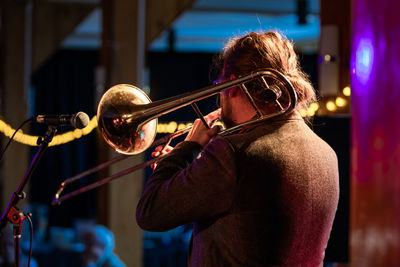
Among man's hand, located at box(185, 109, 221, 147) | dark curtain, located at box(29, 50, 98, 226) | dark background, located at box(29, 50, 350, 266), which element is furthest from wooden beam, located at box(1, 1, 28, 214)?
man's hand, located at box(185, 109, 221, 147)

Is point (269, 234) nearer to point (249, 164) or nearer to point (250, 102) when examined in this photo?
point (249, 164)

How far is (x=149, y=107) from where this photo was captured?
1817mm

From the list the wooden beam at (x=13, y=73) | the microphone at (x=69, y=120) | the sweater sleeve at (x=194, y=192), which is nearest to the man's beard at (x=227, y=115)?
the sweater sleeve at (x=194, y=192)

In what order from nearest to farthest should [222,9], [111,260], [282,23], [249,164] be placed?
[249,164]
[111,260]
[222,9]
[282,23]

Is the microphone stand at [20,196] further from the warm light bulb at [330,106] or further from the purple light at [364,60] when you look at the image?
the warm light bulb at [330,106]

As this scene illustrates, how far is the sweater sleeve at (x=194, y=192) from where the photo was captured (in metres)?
1.46

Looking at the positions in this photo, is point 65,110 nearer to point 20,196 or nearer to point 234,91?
point 20,196

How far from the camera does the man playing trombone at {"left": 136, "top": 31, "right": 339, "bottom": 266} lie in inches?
58.1

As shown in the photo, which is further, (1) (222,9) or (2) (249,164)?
(1) (222,9)

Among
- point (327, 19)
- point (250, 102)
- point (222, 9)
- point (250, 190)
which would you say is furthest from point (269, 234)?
point (222, 9)

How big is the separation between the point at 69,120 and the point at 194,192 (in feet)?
1.95

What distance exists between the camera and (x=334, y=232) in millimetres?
2445

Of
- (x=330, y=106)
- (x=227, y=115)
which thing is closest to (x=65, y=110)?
(x=330, y=106)

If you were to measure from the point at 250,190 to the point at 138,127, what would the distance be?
569 millimetres
